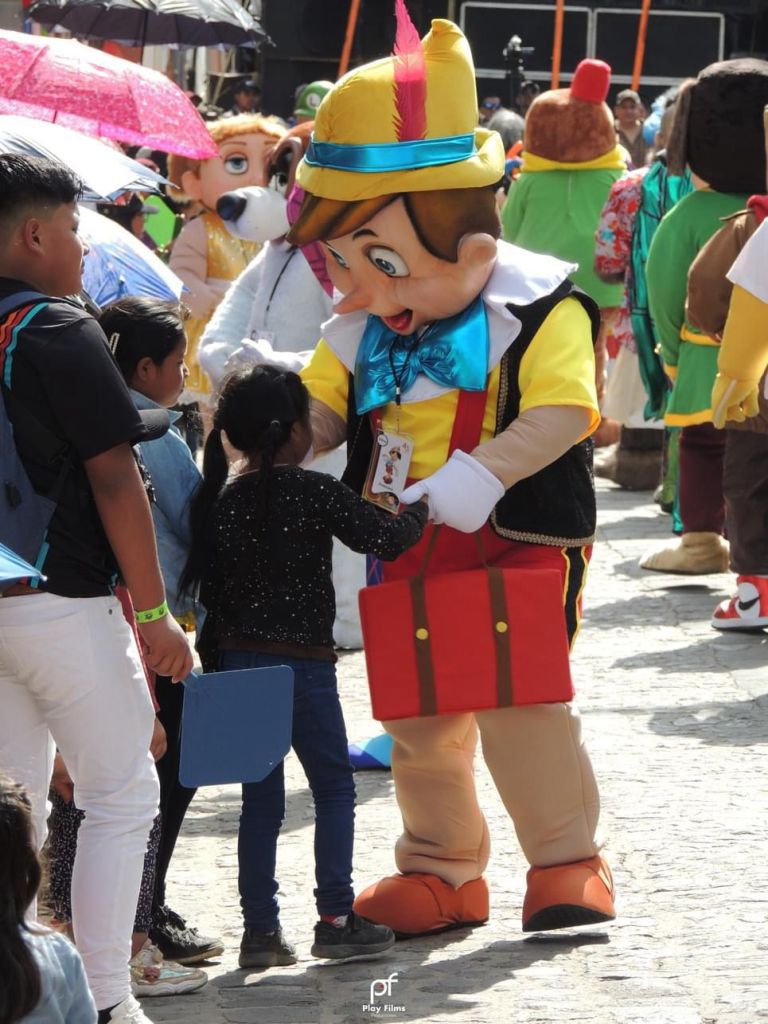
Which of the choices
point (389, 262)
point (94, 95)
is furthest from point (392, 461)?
point (94, 95)

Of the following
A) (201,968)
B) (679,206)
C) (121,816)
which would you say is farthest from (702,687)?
(121,816)

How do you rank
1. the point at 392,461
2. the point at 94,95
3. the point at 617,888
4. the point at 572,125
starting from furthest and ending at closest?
the point at 572,125 < the point at 94,95 < the point at 617,888 < the point at 392,461

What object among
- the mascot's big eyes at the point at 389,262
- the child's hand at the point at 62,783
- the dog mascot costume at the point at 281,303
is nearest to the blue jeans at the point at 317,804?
the child's hand at the point at 62,783

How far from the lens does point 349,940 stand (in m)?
3.89

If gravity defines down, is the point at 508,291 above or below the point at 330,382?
above

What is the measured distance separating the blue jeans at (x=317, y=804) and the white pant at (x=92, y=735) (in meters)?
0.55

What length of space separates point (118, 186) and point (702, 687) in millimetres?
2559

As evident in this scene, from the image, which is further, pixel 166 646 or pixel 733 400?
pixel 733 400

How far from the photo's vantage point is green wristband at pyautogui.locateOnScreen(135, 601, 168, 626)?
3258 millimetres

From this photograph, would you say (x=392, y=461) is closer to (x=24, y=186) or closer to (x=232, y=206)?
(x=24, y=186)

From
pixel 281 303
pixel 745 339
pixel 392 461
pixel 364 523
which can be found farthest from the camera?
pixel 281 303

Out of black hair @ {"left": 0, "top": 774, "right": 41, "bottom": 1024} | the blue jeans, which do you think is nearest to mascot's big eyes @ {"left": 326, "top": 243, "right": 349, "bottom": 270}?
the blue jeans

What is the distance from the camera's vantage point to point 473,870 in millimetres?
4215

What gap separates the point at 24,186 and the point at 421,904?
177cm
